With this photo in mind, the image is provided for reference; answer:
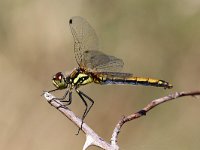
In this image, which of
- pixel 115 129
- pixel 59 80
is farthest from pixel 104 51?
pixel 115 129

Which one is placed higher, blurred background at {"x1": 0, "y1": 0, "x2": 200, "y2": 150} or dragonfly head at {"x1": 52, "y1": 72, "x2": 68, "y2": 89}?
blurred background at {"x1": 0, "y1": 0, "x2": 200, "y2": 150}

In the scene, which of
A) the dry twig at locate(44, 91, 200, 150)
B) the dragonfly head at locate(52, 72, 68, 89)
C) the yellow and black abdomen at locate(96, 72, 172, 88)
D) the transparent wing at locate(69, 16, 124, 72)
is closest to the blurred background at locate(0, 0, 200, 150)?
the yellow and black abdomen at locate(96, 72, 172, 88)

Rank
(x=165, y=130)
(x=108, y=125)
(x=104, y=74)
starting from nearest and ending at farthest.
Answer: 1. (x=104, y=74)
2. (x=165, y=130)
3. (x=108, y=125)

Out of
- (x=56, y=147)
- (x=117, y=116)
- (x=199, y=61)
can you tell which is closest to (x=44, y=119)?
(x=56, y=147)

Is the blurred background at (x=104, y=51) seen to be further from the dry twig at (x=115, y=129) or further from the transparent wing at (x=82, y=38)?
the dry twig at (x=115, y=129)

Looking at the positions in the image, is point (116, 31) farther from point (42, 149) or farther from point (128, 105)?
point (42, 149)

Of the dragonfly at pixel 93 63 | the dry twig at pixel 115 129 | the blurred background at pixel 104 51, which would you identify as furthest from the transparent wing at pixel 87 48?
the dry twig at pixel 115 129

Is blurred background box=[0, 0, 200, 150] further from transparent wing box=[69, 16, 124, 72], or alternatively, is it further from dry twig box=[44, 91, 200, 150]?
dry twig box=[44, 91, 200, 150]
